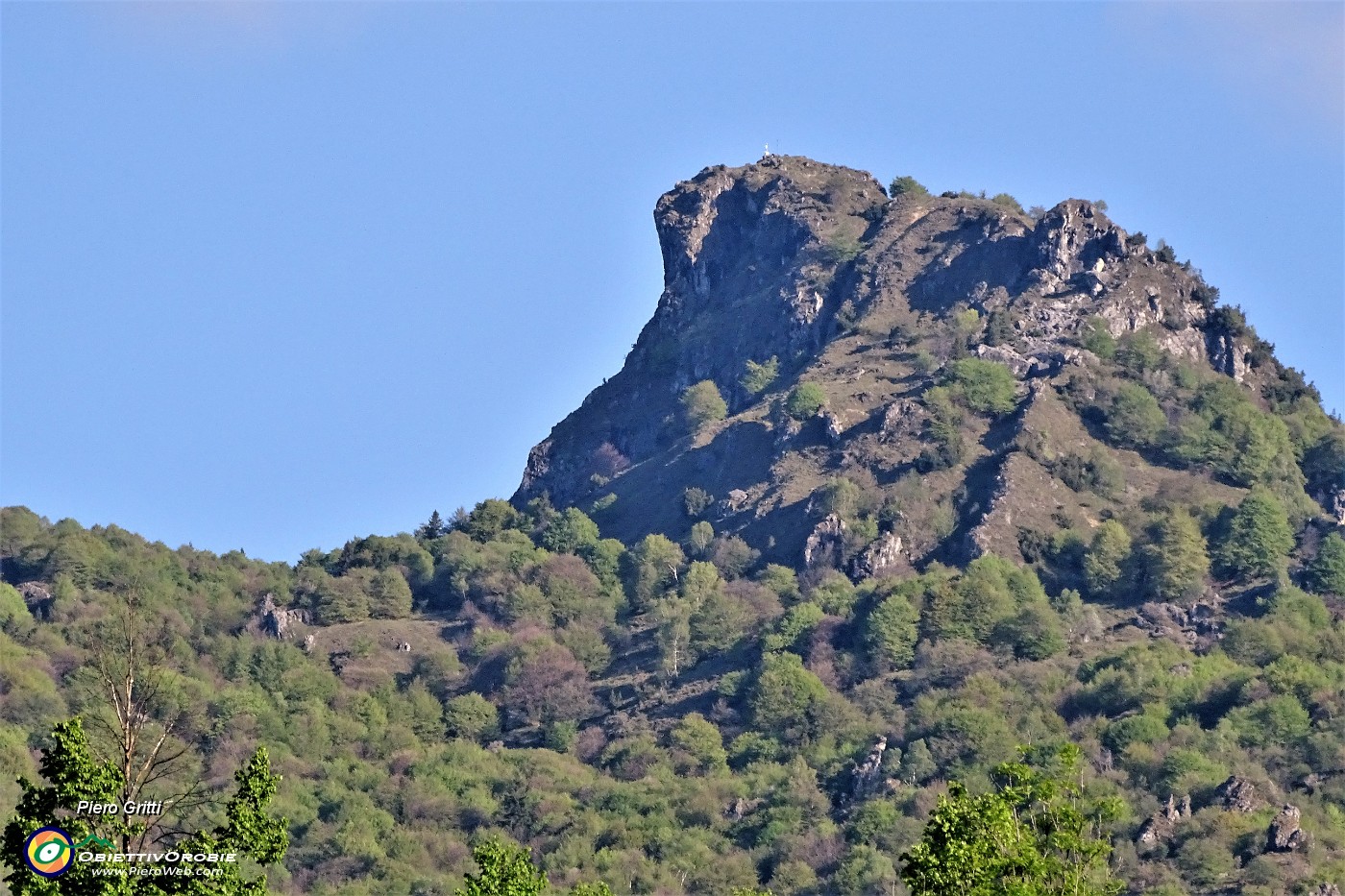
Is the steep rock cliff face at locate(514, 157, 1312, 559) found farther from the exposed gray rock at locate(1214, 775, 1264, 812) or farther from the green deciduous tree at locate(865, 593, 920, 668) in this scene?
the exposed gray rock at locate(1214, 775, 1264, 812)

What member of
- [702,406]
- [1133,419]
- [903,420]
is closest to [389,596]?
[702,406]

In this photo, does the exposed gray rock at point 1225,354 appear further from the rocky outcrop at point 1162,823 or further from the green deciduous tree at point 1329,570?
the rocky outcrop at point 1162,823

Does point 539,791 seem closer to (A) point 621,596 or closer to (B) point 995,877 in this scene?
(A) point 621,596

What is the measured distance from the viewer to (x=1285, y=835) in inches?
Result: 4043

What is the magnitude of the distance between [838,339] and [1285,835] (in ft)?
203

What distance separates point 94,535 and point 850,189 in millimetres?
51097

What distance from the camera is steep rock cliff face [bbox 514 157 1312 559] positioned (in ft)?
479

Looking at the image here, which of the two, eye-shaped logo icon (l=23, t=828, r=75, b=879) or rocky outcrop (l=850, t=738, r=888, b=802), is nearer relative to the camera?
eye-shaped logo icon (l=23, t=828, r=75, b=879)

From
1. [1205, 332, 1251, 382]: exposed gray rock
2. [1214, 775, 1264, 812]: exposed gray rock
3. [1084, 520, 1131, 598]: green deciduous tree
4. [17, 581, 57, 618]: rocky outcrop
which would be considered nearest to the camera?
[1214, 775, 1264, 812]: exposed gray rock

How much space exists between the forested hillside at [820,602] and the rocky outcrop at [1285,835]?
0.16 m

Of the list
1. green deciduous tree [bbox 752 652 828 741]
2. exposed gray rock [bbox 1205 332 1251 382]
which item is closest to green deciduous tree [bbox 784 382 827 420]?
green deciduous tree [bbox 752 652 828 741]

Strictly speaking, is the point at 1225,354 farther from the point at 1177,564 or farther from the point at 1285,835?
the point at 1285,835

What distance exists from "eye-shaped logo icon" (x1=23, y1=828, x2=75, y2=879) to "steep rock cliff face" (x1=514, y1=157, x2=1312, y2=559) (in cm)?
9644

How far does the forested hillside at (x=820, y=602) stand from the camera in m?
116
